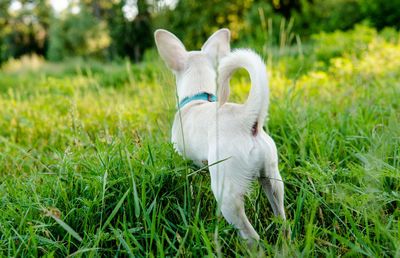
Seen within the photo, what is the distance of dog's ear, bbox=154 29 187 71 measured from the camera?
6.54 feet

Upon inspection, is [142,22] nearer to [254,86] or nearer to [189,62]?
[189,62]

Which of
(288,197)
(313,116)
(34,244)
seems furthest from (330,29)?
(34,244)

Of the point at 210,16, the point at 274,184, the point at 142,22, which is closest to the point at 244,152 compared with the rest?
the point at 274,184

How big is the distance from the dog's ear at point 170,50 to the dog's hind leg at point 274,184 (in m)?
1.10

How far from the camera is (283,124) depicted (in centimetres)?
245

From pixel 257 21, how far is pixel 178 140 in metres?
13.3

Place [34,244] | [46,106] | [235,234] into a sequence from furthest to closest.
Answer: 1. [46,106]
2. [235,234]
3. [34,244]

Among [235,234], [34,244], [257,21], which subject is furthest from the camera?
[257,21]

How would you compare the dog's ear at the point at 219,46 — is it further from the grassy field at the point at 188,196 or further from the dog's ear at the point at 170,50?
the grassy field at the point at 188,196

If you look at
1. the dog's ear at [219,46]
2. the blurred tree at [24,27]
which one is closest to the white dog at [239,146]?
the dog's ear at [219,46]

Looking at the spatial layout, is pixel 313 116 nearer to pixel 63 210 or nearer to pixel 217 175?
pixel 217 175

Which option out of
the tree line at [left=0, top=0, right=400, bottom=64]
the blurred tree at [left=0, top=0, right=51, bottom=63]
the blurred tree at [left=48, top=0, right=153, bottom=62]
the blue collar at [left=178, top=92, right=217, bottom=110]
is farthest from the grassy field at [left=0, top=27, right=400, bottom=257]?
the blurred tree at [left=0, top=0, right=51, bottom=63]

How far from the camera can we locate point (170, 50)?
205 cm

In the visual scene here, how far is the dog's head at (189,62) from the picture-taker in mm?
1981
